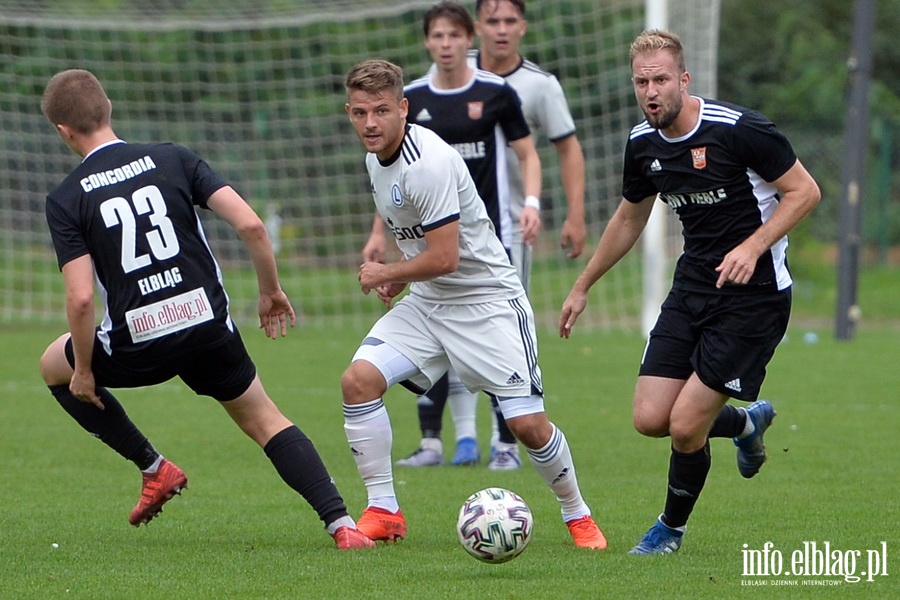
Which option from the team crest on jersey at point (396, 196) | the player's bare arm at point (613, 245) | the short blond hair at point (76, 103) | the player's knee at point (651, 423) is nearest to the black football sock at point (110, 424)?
the short blond hair at point (76, 103)

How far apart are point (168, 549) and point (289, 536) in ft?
1.72

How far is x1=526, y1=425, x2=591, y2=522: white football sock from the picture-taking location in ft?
17.1

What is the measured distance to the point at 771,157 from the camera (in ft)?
16.0

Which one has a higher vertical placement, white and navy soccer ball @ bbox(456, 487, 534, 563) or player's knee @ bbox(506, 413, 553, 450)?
player's knee @ bbox(506, 413, 553, 450)

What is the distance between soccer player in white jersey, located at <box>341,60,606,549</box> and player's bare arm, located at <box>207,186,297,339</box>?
346 mm

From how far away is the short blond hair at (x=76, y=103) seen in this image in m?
4.98

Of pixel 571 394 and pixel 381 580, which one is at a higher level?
pixel 381 580

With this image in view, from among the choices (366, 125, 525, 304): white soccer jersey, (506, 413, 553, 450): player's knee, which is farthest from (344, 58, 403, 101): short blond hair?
(506, 413, 553, 450): player's knee

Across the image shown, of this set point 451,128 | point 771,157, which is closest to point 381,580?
point 771,157

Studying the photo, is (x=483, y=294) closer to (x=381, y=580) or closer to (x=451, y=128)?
(x=381, y=580)

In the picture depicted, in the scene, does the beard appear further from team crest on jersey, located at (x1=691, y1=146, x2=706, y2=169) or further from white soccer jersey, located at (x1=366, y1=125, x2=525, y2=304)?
white soccer jersey, located at (x1=366, y1=125, x2=525, y2=304)

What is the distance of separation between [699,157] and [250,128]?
12308mm

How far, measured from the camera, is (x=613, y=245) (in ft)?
17.9

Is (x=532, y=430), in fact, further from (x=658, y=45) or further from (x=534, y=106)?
(x=534, y=106)
